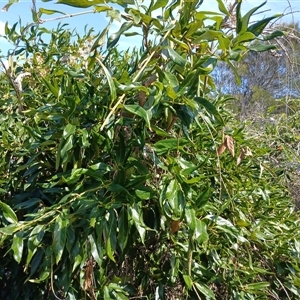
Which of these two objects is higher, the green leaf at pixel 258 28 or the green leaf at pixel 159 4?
the green leaf at pixel 159 4

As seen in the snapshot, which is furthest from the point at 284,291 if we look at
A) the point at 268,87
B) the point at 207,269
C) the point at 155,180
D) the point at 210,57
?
the point at 268,87

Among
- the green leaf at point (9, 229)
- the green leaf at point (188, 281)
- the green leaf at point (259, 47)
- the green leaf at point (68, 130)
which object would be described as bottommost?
the green leaf at point (188, 281)

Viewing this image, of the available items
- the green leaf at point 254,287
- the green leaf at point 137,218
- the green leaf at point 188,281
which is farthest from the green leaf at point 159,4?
the green leaf at point 254,287

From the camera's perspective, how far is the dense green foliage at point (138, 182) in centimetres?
119

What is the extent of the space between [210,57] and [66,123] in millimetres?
447

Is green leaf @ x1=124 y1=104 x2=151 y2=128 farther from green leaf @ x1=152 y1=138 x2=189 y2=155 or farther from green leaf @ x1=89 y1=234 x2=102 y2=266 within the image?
green leaf @ x1=89 y1=234 x2=102 y2=266

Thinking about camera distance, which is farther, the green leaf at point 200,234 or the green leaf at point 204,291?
the green leaf at point 204,291

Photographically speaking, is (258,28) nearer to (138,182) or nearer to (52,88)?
(138,182)

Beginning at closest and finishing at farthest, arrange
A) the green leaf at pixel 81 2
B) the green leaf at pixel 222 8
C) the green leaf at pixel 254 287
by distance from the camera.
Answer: the green leaf at pixel 81 2
the green leaf at pixel 222 8
the green leaf at pixel 254 287

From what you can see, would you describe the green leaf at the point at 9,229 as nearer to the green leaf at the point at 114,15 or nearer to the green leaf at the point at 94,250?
the green leaf at the point at 94,250

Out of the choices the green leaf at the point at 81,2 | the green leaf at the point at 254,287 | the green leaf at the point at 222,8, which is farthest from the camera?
the green leaf at the point at 254,287

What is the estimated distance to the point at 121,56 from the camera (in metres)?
2.32

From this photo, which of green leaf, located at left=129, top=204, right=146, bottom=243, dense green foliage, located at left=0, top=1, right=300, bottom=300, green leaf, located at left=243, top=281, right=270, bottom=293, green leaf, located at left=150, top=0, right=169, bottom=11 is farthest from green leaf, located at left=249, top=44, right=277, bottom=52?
green leaf, located at left=243, top=281, right=270, bottom=293

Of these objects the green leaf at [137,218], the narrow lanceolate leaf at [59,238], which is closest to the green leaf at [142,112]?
the green leaf at [137,218]
